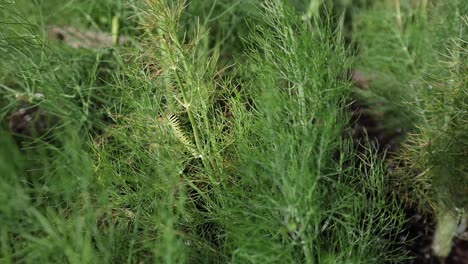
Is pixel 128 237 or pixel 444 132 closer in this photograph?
pixel 128 237

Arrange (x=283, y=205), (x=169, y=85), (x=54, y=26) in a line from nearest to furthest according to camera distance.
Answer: (x=283, y=205) → (x=169, y=85) → (x=54, y=26)

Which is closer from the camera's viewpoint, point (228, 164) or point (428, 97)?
point (228, 164)

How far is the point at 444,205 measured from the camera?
956mm

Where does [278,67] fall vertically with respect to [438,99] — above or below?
above

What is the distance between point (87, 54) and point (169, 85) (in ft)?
1.16

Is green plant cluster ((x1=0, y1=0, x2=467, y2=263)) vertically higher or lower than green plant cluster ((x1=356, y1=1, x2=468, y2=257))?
higher

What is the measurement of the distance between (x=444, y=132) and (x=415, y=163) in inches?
3.3

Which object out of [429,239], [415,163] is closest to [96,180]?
[415,163]

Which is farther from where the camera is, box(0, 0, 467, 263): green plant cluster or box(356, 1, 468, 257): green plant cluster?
box(356, 1, 468, 257): green plant cluster

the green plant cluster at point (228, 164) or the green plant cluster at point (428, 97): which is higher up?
the green plant cluster at point (228, 164)

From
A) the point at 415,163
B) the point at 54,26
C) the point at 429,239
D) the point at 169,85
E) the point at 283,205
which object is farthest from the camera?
the point at 54,26

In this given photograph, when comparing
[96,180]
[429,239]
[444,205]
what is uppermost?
[96,180]

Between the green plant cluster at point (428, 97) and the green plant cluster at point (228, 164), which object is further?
the green plant cluster at point (428, 97)

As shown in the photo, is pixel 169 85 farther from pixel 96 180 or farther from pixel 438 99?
pixel 438 99
